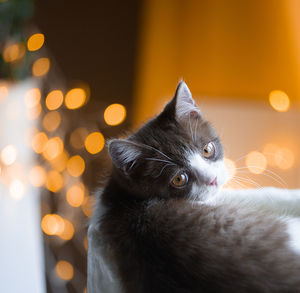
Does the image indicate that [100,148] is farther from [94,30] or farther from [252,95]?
[252,95]

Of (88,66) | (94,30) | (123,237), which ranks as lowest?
(123,237)

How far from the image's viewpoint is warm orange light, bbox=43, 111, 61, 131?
82.7 inches

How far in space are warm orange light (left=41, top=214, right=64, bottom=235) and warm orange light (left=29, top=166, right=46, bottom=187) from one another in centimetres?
31

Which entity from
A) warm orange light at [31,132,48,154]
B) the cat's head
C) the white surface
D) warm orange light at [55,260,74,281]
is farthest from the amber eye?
warm orange light at [55,260,74,281]

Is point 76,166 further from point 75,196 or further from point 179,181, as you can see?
point 179,181

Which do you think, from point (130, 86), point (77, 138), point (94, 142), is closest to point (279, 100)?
point (130, 86)

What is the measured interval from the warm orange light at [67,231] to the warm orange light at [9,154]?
0.66m

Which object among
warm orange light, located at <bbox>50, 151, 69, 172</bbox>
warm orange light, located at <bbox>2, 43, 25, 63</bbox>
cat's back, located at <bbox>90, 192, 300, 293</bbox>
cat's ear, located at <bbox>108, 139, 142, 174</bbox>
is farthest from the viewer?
warm orange light, located at <bbox>50, 151, 69, 172</bbox>

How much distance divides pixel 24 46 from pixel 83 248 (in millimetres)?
1305

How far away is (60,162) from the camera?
2168 millimetres

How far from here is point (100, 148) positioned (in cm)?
229

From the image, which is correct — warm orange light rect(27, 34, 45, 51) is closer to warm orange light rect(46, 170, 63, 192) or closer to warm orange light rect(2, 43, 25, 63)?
warm orange light rect(2, 43, 25, 63)

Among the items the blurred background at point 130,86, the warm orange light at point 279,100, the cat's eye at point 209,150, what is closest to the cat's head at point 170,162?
the cat's eye at point 209,150

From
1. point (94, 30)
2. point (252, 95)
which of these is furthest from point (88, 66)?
point (252, 95)
